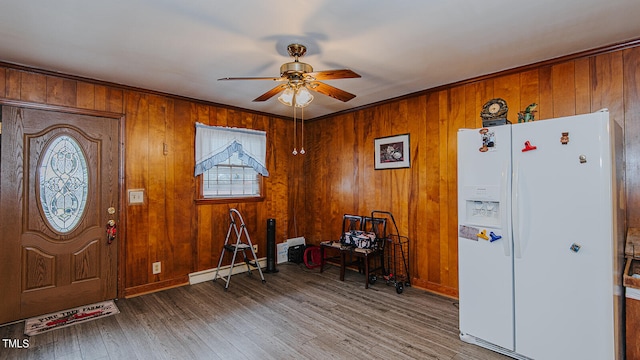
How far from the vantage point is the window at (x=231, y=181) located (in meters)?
4.22

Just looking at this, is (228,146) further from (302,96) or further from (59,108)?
(302,96)

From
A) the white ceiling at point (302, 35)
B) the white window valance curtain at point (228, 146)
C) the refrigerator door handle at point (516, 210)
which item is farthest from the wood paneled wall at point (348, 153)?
the refrigerator door handle at point (516, 210)

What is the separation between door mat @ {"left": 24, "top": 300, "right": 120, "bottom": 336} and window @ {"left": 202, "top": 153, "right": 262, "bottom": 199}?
1626 millimetres

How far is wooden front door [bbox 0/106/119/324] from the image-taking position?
9.35 feet

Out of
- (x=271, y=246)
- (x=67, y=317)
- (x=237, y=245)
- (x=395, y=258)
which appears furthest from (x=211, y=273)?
(x=395, y=258)

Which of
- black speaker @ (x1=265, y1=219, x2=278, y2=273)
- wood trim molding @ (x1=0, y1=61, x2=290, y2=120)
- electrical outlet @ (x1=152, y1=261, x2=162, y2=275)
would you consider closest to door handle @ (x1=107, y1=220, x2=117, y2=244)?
electrical outlet @ (x1=152, y1=261, x2=162, y2=275)

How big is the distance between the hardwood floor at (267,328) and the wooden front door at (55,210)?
357mm

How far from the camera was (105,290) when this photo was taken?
334 centimetres

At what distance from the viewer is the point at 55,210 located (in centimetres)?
306

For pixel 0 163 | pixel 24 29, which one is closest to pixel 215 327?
pixel 0 163

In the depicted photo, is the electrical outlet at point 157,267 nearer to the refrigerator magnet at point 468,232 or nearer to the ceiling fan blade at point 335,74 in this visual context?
the ceiling fan blade at point 335,74

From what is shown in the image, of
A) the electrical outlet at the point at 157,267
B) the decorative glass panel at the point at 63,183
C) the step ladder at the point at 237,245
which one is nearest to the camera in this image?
the decorative glass panel at the point at 63,183

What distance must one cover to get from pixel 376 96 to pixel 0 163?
3.97 metres

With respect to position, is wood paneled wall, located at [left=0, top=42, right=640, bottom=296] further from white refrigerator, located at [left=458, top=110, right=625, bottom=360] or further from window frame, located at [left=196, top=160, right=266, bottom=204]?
white refrigerator, located at [left=458, top=110, right=625, bottom=360]
